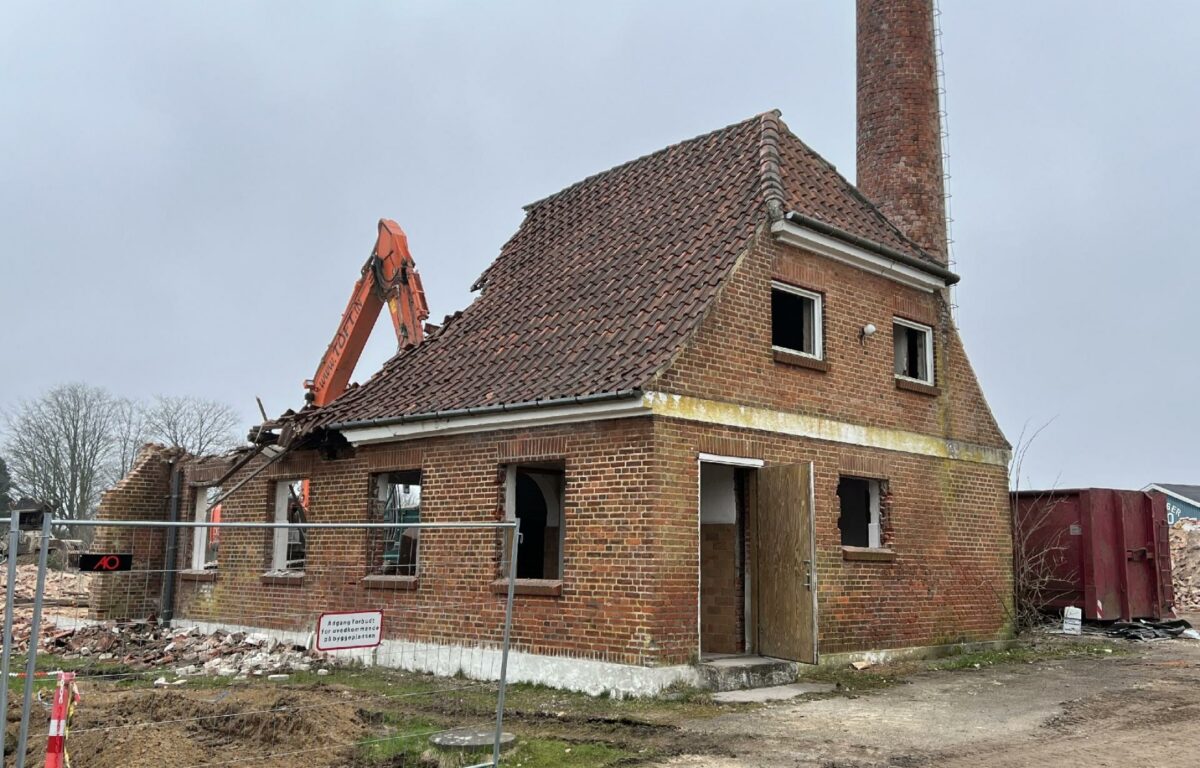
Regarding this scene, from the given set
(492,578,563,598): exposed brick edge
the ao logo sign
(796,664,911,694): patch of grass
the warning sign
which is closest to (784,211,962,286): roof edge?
(492,578,563,598): exposed brick edge

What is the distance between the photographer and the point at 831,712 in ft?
32.8

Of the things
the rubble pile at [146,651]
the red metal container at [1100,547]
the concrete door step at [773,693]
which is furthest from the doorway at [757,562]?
the red metal container at [1100,547]

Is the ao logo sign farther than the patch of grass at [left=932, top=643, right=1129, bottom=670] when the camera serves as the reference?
No

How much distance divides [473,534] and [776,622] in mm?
3781

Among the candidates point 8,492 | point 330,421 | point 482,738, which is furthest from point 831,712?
point 8,492

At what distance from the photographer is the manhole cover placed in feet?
24.0

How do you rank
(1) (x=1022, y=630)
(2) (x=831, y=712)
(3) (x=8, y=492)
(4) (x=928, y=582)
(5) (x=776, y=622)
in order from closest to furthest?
(2) (x=831, y=712) → (5) (x=776, y=622) → (4) (x=928, y=582) → (1) (x=1022, y=630) → (3) (x=8, y=492)

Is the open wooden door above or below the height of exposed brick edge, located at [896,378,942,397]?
below

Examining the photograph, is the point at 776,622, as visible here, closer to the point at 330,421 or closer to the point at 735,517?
the point at 735,517

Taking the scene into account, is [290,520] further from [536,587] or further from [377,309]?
[536,587]

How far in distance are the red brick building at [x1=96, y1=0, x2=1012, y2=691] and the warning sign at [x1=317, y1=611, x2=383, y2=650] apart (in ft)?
4.80

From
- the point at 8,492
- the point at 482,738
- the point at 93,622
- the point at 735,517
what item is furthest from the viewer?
the point at 8,492

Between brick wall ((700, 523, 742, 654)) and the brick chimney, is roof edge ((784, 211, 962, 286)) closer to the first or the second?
brick wall ((700, 523, 742, 654))

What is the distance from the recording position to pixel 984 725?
9297mm
